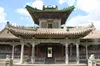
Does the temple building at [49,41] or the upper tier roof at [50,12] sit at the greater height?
the upper tier roof at [50,12]

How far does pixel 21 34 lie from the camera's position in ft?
66.2

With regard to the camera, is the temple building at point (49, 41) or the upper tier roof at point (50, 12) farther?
the upper tier roof at point (50, 12)

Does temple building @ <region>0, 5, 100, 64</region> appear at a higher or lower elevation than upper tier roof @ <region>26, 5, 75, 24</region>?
lower

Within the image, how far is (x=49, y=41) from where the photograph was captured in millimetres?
21266

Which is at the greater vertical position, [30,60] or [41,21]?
[41,21]

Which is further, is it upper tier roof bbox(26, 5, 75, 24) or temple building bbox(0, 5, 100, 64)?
upper tier roof bbox(26, 5, 75, 24)

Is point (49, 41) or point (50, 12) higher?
point (50, 12)

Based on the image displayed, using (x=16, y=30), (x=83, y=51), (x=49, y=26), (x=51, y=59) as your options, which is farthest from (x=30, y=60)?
(x=83, y=51)

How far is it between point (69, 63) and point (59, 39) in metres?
3.15

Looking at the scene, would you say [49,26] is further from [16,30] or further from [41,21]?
[16,30]

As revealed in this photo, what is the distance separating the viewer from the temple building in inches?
831

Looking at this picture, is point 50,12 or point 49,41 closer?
point 49,41

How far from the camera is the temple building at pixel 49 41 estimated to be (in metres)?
21.1

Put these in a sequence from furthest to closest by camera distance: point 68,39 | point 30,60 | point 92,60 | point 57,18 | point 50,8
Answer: point 50,8
point 57,18
point 30,60
point 68,39
point 92,60
